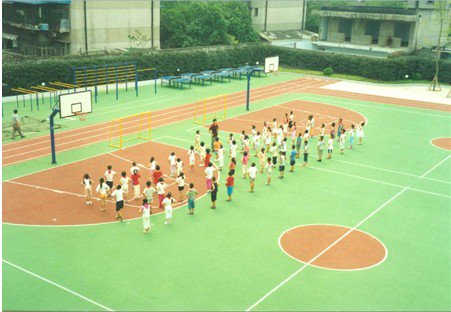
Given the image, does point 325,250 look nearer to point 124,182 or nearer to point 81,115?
point 124,182

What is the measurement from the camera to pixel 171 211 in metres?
17.9

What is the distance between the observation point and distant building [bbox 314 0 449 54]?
Answer: 5541cm

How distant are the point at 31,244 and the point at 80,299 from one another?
12.6 feet

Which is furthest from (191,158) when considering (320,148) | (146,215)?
(146,215)

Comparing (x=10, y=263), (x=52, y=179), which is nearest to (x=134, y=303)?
(x=10, y=263)

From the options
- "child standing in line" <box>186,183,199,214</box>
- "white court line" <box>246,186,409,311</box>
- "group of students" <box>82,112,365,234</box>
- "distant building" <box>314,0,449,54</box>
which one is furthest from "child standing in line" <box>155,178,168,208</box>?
"distant building" <box>314,0,449,54</box>

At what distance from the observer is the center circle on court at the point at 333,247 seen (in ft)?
51.3

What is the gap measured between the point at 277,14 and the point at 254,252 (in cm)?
5632

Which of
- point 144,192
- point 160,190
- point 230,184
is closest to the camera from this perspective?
point 144,192

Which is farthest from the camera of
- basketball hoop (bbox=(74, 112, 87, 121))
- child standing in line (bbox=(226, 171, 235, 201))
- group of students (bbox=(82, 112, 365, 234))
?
basketball hoop (bbox=(74, 112, 87, 121))

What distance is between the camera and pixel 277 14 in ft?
222

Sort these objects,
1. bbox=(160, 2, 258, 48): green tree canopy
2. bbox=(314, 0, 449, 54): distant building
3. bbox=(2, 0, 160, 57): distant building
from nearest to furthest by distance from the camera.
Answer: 1. bbox=(2, 0, 160, 57): distant building
2. bbox=(314, 0, 449, 54): distant building
3. bbox=(160, 2, 258, 48): green tree canopy

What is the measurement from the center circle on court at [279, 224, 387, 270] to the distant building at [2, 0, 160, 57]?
34.2m

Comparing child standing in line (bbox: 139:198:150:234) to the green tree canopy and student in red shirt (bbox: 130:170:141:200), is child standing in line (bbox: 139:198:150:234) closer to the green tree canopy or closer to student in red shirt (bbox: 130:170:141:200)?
student in red shirt (bbox: 130:170:141:200)
